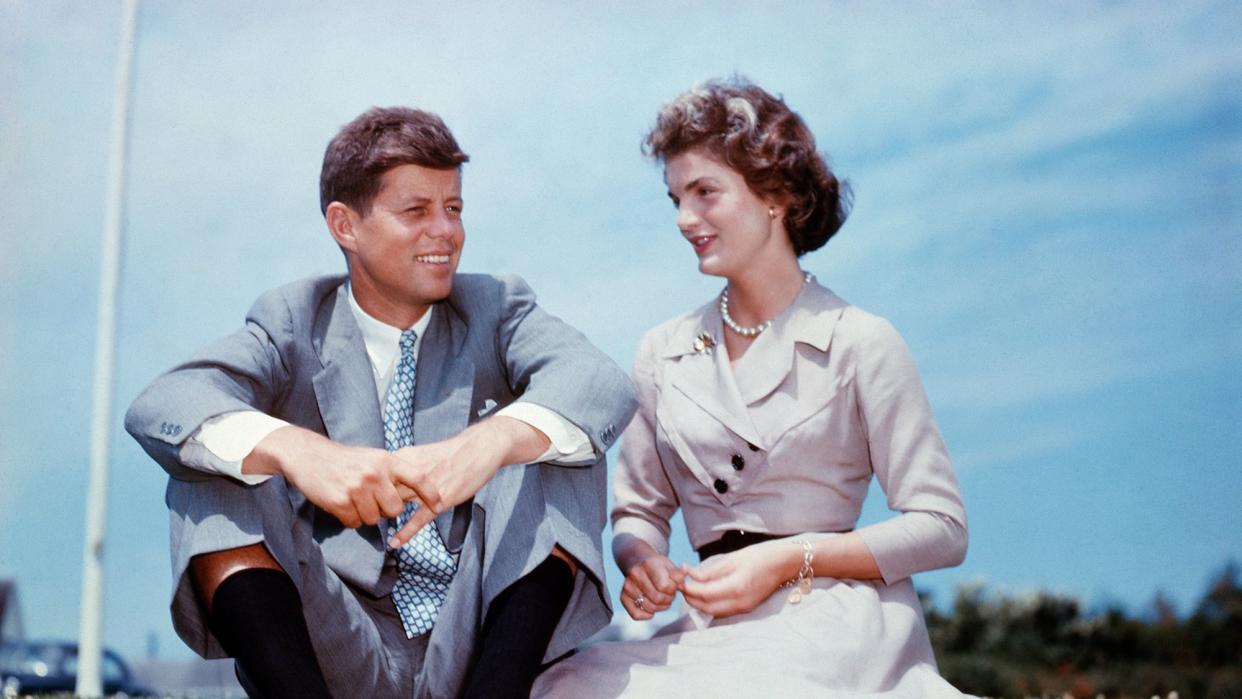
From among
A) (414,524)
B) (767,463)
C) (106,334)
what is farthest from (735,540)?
(106,334)

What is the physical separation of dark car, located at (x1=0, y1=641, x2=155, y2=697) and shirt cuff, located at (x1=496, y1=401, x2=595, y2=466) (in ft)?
37.3

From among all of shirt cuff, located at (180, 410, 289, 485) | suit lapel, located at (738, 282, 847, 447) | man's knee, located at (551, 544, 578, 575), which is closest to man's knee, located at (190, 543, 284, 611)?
shirt cuff, located at (180, 410, 289, 485)

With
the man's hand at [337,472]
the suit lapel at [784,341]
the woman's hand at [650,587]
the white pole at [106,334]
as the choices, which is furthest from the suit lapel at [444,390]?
the white pole at [106,334]

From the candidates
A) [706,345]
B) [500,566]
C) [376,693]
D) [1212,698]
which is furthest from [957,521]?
[1212,698]

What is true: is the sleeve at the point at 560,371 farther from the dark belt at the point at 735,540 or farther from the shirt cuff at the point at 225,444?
the dark belt at the point at 735,540

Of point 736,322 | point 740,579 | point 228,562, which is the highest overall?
point 736,322

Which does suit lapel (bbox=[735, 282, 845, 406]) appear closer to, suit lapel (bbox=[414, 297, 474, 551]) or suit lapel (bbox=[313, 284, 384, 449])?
suit lapel (bbox=[414, 297, 474, 551])

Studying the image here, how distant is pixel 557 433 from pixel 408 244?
73 centimetres

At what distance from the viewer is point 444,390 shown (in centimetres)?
304

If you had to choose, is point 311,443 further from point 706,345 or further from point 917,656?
point 917,656

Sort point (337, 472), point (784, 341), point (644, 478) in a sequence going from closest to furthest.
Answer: point (337, 472) → point (784, 341) → point (644, 478)

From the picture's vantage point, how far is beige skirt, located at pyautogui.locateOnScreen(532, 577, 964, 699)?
2.87m

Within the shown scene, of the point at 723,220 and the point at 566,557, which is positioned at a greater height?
the point at 723,220

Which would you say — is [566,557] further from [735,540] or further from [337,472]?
[735,540]
